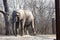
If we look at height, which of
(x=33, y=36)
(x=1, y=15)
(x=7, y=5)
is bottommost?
(x=33, y=36)

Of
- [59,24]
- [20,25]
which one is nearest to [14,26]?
[20,25]

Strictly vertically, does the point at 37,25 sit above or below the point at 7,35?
above

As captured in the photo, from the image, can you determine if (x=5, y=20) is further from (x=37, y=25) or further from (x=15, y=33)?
(x=37, y=25)

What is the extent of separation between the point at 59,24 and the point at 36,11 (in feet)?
1.84

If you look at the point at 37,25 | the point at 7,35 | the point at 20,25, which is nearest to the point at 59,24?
the point at 37,25

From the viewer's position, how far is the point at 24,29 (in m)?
2.12

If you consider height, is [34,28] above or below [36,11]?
below

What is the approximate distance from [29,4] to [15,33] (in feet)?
1.49

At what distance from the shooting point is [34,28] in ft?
6.93

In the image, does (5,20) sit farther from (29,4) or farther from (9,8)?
(29,4)

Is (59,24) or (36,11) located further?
(36,11)

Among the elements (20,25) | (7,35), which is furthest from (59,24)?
(7,35)

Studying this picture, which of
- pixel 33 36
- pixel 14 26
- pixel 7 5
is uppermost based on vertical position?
pixel 7 5

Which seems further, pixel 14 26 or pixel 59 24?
→ pixel 14 26
